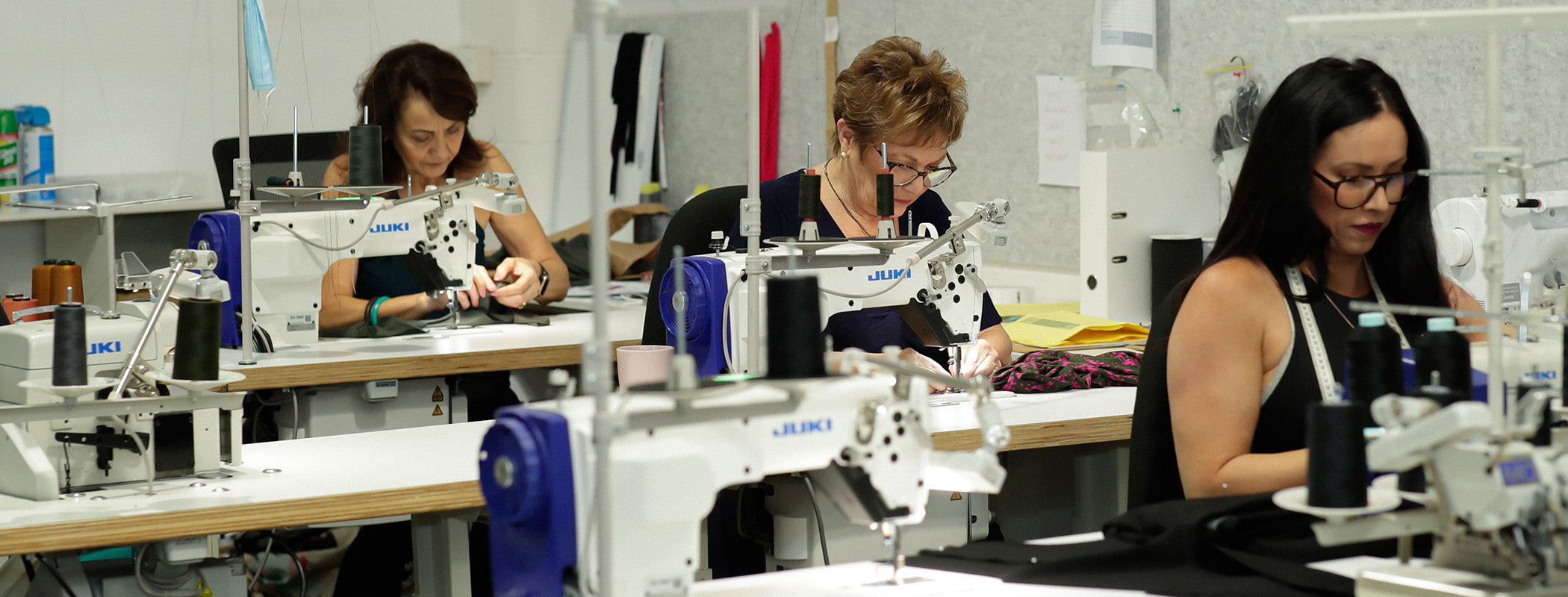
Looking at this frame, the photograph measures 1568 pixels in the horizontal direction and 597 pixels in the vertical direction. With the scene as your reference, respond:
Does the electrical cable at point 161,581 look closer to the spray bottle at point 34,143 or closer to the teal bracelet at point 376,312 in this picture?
the teal bracelet at point 376,312

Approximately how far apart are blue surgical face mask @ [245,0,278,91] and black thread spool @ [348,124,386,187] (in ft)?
1.07

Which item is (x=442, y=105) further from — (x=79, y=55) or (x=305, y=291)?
(x=79, y=55)

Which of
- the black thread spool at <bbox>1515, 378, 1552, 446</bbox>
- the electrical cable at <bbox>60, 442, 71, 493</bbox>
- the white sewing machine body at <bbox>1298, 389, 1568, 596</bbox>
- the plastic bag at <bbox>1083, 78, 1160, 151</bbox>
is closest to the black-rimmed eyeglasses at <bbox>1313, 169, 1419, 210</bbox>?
the black thread spool at <bbox>1515, 378, 1552, 446</bbox>

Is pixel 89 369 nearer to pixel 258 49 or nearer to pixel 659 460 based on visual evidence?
pixel 659 460

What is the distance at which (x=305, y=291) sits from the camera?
3.32 m

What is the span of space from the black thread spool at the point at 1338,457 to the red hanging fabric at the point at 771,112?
3122mm

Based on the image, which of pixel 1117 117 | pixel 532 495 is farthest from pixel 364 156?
pixel 532 495

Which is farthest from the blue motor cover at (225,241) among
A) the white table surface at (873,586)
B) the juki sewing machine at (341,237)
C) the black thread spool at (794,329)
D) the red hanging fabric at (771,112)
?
the black thread spool at (794,329)

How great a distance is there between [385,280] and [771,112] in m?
1.17

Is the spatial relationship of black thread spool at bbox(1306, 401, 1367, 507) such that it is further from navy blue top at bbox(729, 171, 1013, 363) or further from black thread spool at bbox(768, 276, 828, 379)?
navy blue top at bbox(729, 171, 1013, 363)

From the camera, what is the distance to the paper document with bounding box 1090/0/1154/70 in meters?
4.00

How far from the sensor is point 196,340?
2.12 meters

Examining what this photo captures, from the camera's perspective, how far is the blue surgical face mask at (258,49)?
3.53 m

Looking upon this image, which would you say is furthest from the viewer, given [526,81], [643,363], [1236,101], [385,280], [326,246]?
[526,81]
